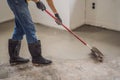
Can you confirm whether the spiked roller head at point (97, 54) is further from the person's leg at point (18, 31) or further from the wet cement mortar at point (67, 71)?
the person's leg at point (18, 31)

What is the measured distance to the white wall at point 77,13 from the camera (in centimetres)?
412

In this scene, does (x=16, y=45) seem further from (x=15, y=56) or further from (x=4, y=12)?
(x=4, y=12)

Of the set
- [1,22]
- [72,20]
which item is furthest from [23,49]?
[1,22]

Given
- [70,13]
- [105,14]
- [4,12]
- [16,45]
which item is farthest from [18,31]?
[4,12]

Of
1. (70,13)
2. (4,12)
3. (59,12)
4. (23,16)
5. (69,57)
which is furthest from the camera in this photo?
(4,12)

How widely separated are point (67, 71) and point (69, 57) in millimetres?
395

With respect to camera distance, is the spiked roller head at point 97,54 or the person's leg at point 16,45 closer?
Result: the person's leg at point 16,45

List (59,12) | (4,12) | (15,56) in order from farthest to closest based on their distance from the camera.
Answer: (4,12)
(59,12)
(15,56)

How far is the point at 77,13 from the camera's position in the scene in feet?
13.9

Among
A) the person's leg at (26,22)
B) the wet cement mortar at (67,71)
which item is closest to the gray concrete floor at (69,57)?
the wet cement mortar at (67,71)

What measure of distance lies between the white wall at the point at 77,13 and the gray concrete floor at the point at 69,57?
0.43ft

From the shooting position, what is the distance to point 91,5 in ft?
14.1

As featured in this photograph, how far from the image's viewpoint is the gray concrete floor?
9.07 ft

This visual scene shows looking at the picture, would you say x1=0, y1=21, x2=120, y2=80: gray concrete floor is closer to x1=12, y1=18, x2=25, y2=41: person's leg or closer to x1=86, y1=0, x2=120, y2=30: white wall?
x1=86, y1=0, x2=120, y2=30: white wall
